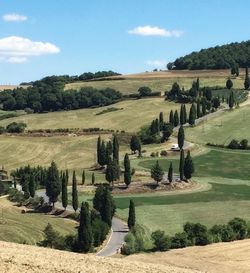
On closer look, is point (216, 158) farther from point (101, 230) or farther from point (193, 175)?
point (101, 230)

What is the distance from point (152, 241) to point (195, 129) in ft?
336

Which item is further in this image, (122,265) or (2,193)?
(2,193)

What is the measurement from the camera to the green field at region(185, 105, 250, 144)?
6576 inches

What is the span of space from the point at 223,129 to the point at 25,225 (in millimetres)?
101868

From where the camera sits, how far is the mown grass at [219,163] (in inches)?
5295

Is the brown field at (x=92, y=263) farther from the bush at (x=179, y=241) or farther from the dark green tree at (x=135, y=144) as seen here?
the dark green tree at (x=135, y=144)

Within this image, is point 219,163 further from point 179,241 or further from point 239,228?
point 179,241

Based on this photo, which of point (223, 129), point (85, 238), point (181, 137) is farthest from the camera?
point (223, 129)

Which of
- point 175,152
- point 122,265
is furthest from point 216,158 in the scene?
point 122,265

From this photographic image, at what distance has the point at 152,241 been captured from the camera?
2970 inches

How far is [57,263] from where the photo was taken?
42500 mm

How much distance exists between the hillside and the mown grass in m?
87.8

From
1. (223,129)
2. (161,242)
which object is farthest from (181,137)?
(161,242)

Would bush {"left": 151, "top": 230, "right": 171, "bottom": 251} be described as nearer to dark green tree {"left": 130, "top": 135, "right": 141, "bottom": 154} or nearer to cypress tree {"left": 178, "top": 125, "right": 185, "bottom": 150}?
cypress tree {"left": 178, "top": 125, "right": 185, "bottom": 150}
